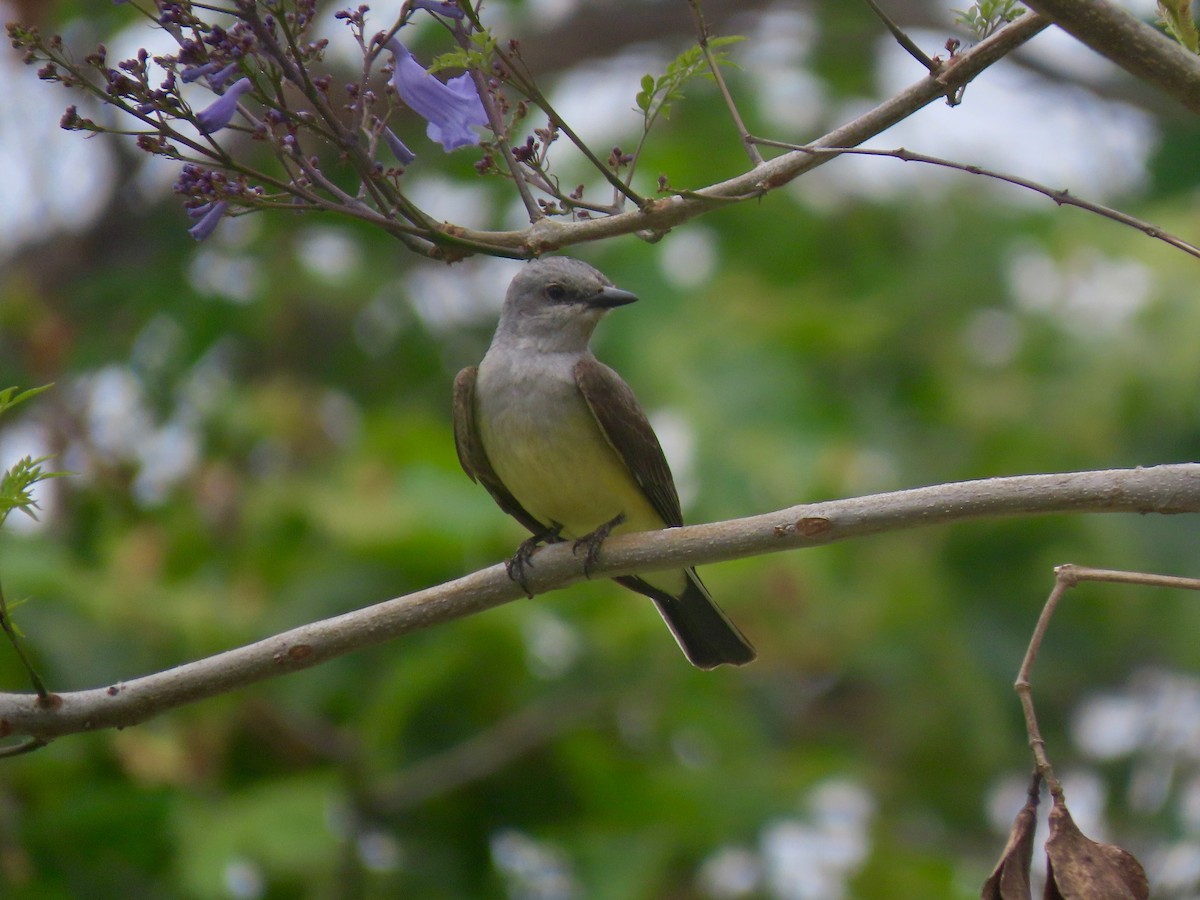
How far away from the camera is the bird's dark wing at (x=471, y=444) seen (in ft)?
15.8

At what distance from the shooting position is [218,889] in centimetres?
585

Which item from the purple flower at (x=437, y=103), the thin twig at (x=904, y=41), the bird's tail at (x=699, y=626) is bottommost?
the bird's tail at (x=699, y=626)

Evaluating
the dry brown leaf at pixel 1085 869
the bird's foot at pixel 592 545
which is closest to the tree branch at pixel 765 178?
the bird's foot at pixel 592 545

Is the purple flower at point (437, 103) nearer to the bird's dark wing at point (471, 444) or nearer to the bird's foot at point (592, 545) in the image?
the bird's foot at point (592, 545)

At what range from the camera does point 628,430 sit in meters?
4.67

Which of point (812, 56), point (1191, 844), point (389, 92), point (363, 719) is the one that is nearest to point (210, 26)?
point (389, 92)

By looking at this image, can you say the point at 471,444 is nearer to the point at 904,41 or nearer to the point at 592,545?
the point at 592,545

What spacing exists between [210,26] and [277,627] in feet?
14.3

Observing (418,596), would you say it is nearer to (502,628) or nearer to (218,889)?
(218,889)

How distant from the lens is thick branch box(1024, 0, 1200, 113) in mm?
2330

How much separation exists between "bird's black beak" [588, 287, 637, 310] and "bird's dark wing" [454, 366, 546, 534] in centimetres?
→ 46

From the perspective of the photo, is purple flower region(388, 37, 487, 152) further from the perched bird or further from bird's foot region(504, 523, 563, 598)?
the perched bird

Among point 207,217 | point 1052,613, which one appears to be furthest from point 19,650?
point 1052,613

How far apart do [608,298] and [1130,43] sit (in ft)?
8.60
